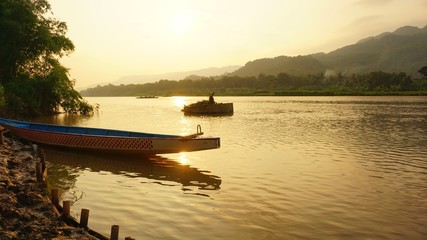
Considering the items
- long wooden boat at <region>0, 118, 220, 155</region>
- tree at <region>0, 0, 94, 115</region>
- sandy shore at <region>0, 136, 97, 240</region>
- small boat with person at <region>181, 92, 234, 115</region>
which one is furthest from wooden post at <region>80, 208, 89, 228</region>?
small boat with person at <region>181, 92, 234, 115</region>

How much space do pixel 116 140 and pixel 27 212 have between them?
11608 mm

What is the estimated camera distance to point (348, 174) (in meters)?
18.2

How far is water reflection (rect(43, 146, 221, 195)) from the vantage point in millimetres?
16913

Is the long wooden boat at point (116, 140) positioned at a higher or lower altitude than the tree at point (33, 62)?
lower

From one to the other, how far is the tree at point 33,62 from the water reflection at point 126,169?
79.6ft

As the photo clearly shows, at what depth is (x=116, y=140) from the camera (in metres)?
22.2

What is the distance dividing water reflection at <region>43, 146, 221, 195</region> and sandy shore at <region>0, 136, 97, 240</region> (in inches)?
78.3

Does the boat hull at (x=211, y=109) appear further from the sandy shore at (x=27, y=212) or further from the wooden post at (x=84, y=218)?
the wooden post at (x=84, y=218)

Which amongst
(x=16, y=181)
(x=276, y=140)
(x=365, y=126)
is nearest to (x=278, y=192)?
(x=16, y=181)

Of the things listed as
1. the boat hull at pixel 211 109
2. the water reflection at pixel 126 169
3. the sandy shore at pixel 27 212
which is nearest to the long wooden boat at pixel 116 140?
the water reflection at pixel 126 169

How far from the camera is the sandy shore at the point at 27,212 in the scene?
9.28 m

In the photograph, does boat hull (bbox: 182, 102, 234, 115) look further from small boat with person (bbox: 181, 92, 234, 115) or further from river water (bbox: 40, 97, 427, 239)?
river water (bbox: 40, 97, 427, 239)

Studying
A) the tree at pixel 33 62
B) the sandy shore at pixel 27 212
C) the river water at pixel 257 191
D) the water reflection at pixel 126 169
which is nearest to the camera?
the sandy shore at pixel 27 212

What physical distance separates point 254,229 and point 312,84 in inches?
7149
